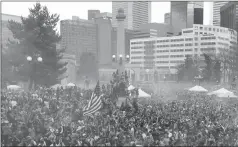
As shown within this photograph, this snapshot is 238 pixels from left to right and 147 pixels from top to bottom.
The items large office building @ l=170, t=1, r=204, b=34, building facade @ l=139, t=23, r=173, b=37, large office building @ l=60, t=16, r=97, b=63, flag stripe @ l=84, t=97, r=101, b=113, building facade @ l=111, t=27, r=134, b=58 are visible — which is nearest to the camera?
flag stripe @ l=84, t=97, r=101, b=113

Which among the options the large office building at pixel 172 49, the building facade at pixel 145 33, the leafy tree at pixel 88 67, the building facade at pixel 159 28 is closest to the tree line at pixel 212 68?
the large office building at pixel 172 49

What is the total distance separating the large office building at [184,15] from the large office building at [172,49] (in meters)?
38.9

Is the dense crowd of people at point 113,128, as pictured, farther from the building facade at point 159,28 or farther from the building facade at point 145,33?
the building facade at point 159,28

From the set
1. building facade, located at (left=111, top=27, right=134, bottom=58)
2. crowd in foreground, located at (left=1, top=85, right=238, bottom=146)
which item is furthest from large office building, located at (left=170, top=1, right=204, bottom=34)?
crowd in foreground, located at (left=1, top=85, right=238, bottom=146)

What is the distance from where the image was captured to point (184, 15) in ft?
502

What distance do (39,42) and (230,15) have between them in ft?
401

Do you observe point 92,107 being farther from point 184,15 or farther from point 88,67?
point 184,15

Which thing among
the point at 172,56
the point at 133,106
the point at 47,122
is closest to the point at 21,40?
the point at 133,106

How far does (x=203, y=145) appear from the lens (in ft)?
45.4

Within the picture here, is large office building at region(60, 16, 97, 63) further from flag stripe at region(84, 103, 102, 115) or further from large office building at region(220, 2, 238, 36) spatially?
flag stripe at region(84, 103, 102, 115)

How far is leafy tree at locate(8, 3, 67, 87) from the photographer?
42.6 metres

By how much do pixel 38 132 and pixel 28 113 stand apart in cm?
279

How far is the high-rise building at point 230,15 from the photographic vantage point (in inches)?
5356

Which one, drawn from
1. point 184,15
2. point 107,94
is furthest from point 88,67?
point 184,15
